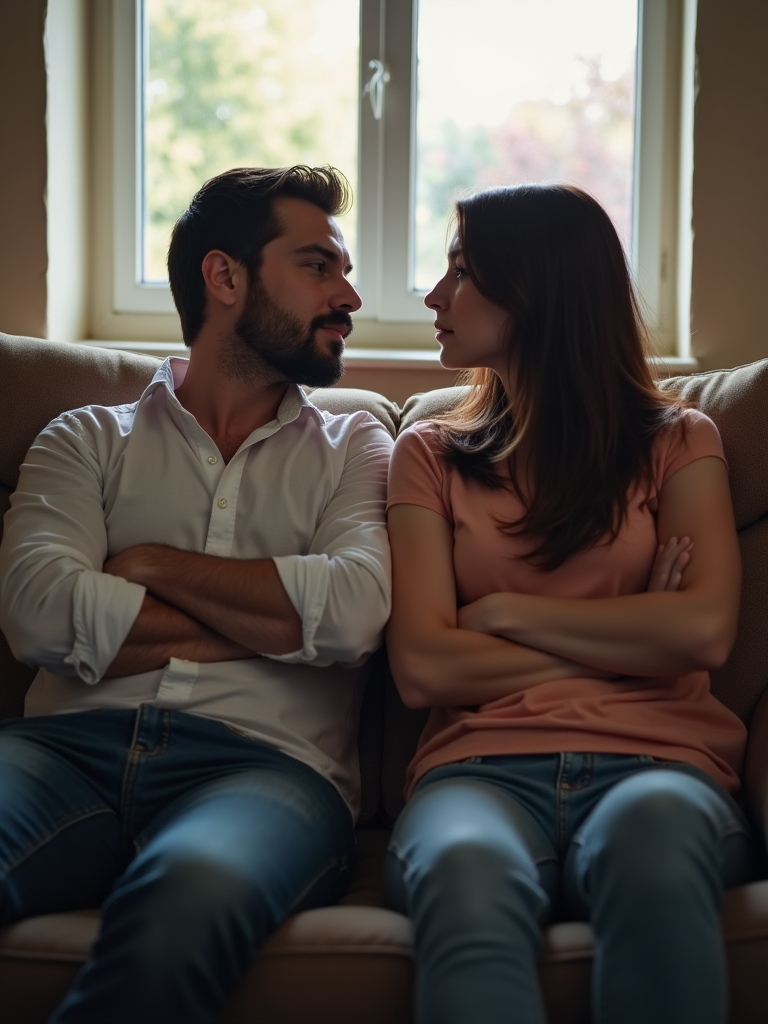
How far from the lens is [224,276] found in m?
1.78

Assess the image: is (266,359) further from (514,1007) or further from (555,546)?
(514,1007)

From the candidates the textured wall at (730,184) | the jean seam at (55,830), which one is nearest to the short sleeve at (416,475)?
the jean seam at (55,830)

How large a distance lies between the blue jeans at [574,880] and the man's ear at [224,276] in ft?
2.98

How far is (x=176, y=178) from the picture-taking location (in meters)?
2.67

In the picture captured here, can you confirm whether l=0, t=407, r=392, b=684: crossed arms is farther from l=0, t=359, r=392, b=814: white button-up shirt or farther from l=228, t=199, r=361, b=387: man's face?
l=228, t=199, r=361, b=387: man's face

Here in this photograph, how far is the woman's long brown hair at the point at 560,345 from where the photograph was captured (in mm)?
1538

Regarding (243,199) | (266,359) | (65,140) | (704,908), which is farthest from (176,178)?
(704,908)

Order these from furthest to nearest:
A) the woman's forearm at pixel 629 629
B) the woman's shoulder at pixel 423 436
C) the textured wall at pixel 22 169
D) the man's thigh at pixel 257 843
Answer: the textured wall at pixel 22 169
the woman's shoulder at pixel 423 436
the woman's forearm at pixel 629 629
the man's thigh at pixel 257 843

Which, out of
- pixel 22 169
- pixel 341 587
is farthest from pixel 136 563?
pixel 22 169

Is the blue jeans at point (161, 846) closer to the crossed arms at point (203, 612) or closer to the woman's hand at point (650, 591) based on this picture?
the crossed arms at point (203, 612)

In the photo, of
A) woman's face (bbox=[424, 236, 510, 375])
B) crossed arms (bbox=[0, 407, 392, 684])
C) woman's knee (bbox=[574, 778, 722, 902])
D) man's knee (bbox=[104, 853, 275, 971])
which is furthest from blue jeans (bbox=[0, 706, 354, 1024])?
woman's face (bbox=[424, 236, 510, 375])

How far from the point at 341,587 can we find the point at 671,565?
46cm

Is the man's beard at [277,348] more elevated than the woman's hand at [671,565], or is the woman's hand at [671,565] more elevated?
the man's beard at [277,348]

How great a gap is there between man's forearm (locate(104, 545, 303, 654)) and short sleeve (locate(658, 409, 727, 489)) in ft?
1.93
